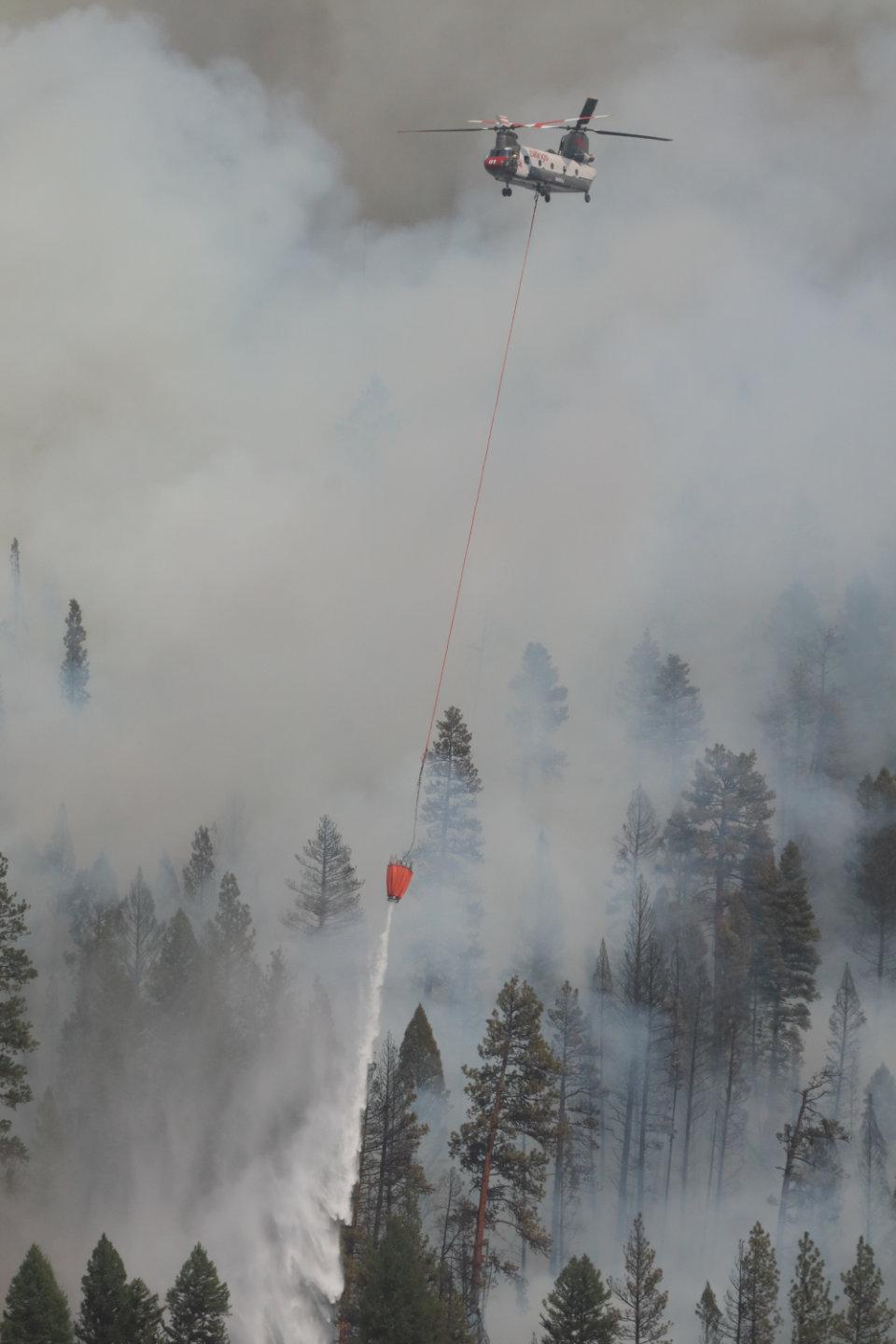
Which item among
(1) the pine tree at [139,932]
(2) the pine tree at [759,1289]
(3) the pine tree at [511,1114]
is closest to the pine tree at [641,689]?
(1) the pine tree at [139,932]

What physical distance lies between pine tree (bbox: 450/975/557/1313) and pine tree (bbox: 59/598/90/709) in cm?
9553

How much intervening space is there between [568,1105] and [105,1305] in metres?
39.3

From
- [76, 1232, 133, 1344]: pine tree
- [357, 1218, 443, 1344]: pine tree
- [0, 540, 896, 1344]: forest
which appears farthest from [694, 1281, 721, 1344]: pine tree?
[76, 1232, 133, 1344]: pine tree

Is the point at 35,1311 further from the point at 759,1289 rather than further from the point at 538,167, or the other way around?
the point at 538,167

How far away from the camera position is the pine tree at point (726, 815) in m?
112

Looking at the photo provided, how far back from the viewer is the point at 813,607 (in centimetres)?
14762

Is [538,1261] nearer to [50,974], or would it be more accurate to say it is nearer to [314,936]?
[314,936]

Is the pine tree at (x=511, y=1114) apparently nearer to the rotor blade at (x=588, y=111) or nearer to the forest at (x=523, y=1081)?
the forest at (x=523, y=1081)

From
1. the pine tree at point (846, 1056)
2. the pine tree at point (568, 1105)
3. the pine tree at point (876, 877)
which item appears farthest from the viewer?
the pine tree at point (876, 877)

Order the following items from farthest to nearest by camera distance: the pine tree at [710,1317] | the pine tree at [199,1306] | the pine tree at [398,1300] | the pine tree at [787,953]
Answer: the pine tree at [787,953] < the pine tree at [710,1317] < the pine tree at [199,1306] < the pine tree at [398,1300]

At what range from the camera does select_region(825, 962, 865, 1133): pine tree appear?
332 feet

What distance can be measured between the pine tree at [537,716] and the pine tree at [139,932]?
3214 cm

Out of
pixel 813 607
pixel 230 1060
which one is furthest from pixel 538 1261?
pixel 813 607

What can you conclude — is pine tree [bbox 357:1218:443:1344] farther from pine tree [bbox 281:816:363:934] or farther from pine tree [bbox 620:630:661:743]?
pine tree [bbox 620:630:661:743]
